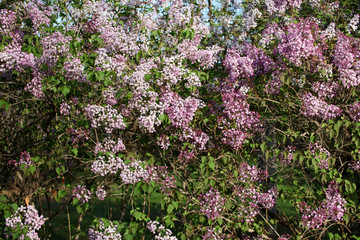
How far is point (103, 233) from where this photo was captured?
3.72 meters

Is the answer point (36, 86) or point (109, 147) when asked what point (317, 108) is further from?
point (36, 86)

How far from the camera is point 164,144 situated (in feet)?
13.8

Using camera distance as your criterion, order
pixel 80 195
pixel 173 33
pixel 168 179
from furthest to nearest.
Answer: pixel 173 33 → pixel 168 179 → pixel 80 195

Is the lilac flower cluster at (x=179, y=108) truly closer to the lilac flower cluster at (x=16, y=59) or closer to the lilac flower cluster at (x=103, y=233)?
the lilac flower cluster at (x=103, y=233)

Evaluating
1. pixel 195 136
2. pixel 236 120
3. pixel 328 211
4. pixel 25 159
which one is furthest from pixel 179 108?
pixel 328 211

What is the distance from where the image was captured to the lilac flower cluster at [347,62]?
4.35 metres

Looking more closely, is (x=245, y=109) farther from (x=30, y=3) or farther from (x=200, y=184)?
(x=30, y=3)

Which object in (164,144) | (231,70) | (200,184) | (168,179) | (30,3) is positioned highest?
(30,3)

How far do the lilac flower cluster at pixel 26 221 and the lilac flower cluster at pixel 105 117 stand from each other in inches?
44.0

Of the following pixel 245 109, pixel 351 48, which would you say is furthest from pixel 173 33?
pixel 351 48

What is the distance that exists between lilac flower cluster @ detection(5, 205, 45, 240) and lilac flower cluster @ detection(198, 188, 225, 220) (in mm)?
1801

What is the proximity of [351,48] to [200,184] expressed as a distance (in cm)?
258

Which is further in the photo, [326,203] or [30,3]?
[30,3]

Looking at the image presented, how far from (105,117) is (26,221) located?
4.43ft
